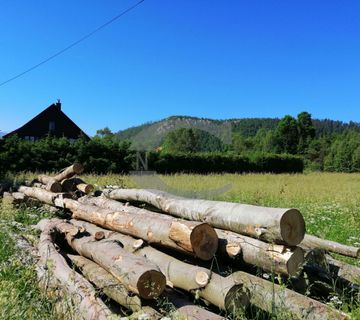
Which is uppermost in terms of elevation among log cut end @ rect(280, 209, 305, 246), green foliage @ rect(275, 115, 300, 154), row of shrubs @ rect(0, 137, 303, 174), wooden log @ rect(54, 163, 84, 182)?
green foliage @ rect(275, 115, 300, 154)

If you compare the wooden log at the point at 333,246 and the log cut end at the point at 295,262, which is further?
the wooden log at the point at 333,246

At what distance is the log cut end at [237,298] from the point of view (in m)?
3.38

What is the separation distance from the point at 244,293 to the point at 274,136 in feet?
262

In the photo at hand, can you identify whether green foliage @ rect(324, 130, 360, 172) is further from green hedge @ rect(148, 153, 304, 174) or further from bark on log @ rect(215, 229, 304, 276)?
bark on log @ rect(215, 229, 304, 276)

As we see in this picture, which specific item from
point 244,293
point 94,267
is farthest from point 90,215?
point 244,293

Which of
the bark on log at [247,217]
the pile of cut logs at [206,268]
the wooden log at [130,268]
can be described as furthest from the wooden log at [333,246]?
the wooden log at [130,268]

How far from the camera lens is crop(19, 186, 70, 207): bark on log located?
8547mm

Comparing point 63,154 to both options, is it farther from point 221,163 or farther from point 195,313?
point 195,313

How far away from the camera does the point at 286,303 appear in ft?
11.6

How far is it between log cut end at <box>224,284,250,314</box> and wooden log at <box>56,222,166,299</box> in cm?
55

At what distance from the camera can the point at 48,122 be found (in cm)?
4391

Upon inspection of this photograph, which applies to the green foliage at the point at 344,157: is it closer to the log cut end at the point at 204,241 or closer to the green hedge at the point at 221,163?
the green hedge at the point at 221,163

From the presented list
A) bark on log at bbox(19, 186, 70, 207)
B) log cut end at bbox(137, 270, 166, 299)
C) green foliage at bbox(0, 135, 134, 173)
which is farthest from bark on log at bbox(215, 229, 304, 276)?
green foliage at bbox(0, 135, 134, 173)

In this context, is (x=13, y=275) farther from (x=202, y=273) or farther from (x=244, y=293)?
(x=244, y=293)
